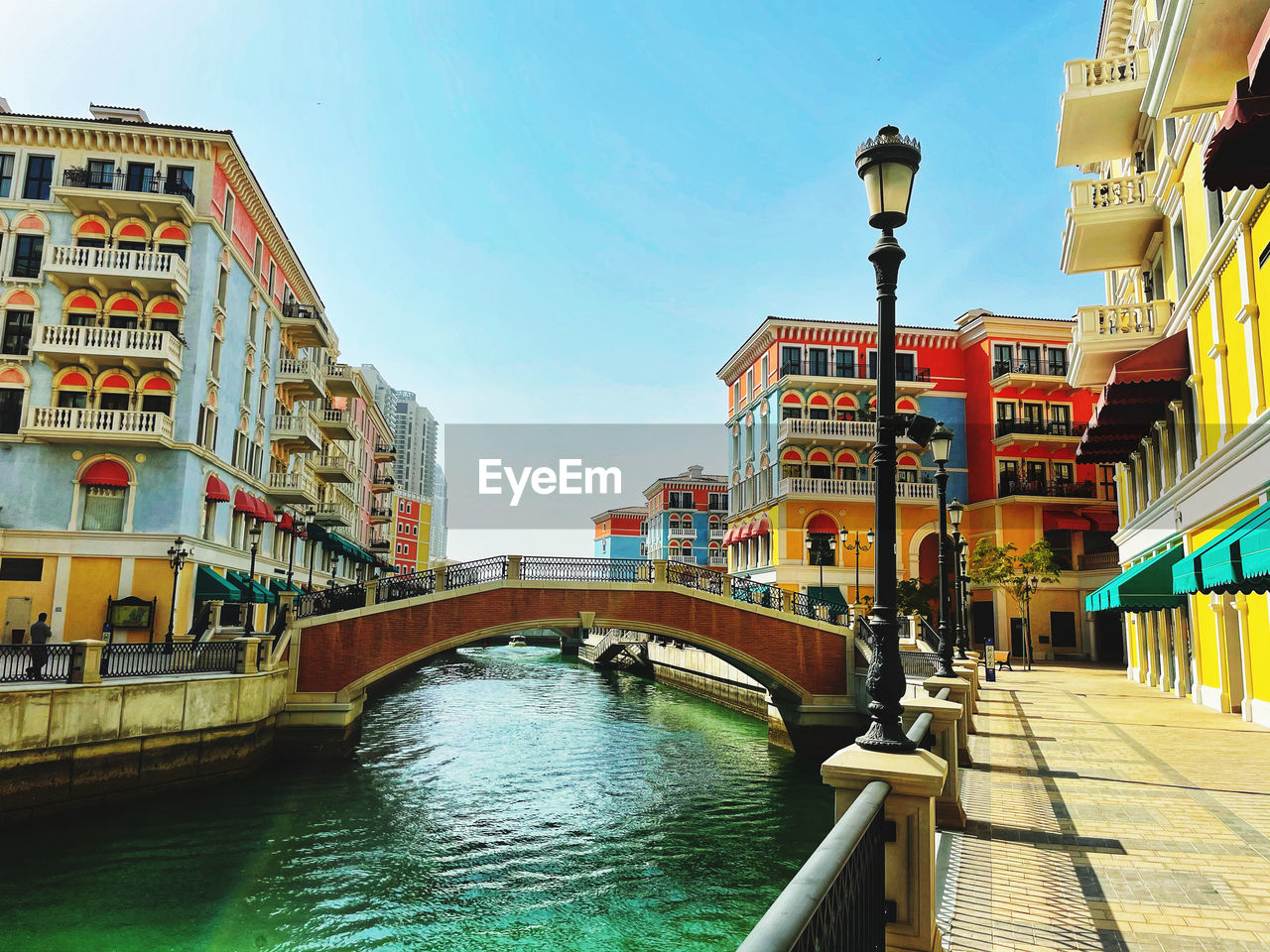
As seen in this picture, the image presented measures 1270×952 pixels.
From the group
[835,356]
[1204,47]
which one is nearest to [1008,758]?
[1204,47]

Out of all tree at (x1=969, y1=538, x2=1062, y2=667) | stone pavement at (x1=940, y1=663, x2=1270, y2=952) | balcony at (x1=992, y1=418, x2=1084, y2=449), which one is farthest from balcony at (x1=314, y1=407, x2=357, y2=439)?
stone pavement at (x1=940, y1=663, x2=1270, y2=952)

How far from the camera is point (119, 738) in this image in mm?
17984

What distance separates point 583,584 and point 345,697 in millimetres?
8018

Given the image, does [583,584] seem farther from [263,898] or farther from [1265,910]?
[1265,910]

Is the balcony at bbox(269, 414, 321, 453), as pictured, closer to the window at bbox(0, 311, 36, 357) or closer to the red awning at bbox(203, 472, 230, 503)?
the red awning at bbox(203, 472, 230, 503)

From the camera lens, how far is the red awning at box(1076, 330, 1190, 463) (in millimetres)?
18781

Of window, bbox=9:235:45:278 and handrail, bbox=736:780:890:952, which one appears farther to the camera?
window, bbox=9:235:45:278

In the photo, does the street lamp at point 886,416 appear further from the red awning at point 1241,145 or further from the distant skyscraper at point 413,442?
the distant skyscraper at point 413,442

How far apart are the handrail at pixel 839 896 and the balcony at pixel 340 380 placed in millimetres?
45234

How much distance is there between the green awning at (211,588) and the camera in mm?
28844

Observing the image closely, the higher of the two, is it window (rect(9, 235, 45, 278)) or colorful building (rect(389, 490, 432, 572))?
window (rect(9, 235, 45, 278))

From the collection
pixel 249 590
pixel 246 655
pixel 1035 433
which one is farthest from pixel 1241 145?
pixel 1035 433

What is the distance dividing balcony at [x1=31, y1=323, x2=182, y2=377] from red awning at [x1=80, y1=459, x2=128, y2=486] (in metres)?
3.38

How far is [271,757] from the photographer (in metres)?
23.2
